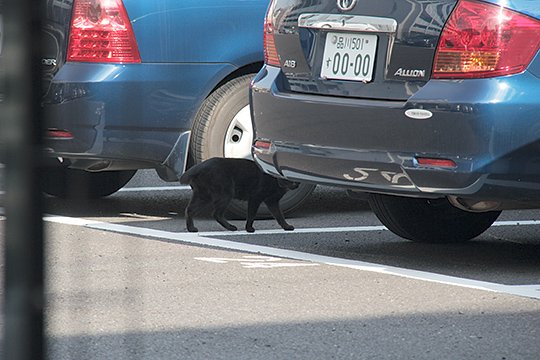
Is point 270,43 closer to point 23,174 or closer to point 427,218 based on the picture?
point 427,218

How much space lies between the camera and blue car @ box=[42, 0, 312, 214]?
6684 mm

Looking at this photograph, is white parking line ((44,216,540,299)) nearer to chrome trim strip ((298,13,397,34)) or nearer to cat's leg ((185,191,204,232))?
cat's leg ((185,191,204,232))

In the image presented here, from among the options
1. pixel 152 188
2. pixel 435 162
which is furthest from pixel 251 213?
pixel 152 188

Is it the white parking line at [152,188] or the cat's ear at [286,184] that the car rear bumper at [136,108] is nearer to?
the cat's ear at [286,184]

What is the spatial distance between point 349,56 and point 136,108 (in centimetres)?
185

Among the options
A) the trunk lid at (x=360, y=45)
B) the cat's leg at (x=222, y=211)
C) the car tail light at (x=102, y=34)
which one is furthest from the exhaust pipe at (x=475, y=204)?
the car tail light at (x=102, y=34)

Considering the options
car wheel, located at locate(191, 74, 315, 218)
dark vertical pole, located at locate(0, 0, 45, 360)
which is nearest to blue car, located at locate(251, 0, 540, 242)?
car wheel, located at locate(191, 74, 315, 218)

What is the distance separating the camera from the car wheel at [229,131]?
280 inches

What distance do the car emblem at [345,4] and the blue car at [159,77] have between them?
172 cm

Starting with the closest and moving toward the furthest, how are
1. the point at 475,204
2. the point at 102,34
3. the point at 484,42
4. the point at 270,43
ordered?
1. the point at 484,42
2. the point at 475,204
3. the point at 270,43
4. the point at 102,34

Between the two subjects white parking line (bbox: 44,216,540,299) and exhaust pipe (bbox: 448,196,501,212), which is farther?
exhaust pipe (bbox: 448,196,501,212)

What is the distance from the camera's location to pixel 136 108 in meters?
6.79

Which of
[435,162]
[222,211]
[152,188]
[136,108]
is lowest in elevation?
[152,188]

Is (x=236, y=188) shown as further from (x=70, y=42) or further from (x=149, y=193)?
(x=149, y=193)
